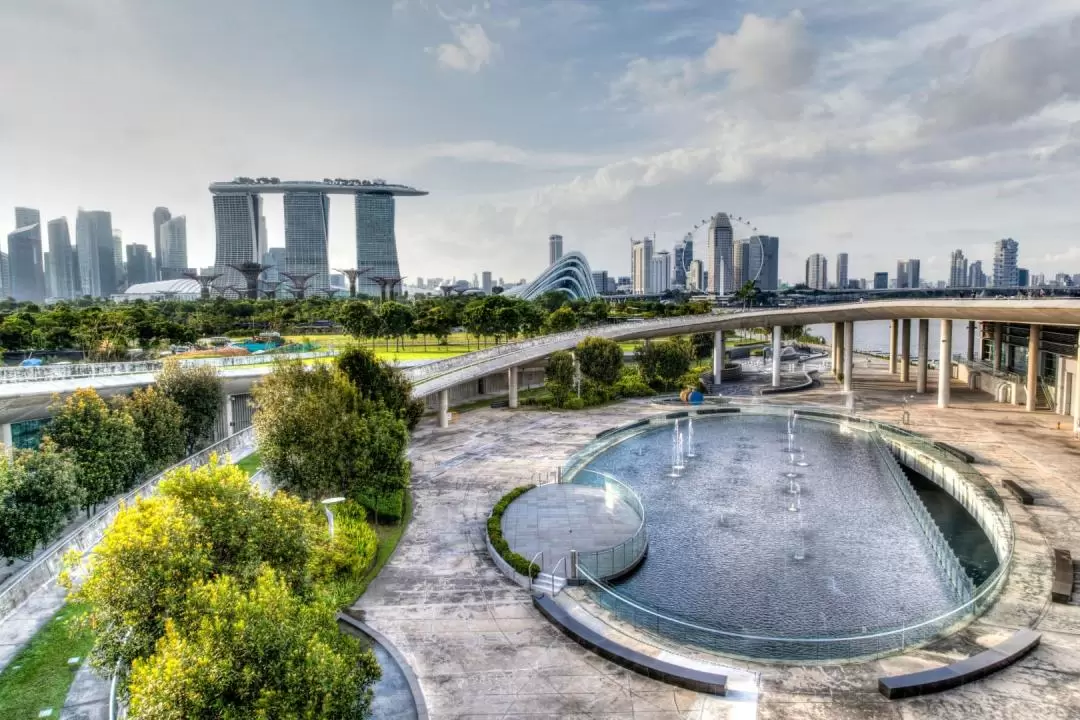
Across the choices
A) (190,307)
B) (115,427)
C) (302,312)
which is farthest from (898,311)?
(190,307)

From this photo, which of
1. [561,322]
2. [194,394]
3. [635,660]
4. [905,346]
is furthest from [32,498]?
[905,346]

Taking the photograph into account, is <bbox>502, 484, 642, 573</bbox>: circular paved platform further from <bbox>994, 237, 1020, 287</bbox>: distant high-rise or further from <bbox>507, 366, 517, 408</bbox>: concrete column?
<bbox>994, 237, 1020, 287</bbox>: distant high-rise

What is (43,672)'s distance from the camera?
1401 cm

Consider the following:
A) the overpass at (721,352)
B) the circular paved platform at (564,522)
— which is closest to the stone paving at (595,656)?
the circular paved platform at (564,522)

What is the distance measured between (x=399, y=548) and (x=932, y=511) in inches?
913

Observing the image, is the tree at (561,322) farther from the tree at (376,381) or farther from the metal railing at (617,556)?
the metal railing at (617,556)

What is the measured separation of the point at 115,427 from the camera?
23.3 meters

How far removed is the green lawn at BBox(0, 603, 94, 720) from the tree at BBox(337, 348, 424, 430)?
14.3m

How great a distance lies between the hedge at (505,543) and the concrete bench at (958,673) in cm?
925

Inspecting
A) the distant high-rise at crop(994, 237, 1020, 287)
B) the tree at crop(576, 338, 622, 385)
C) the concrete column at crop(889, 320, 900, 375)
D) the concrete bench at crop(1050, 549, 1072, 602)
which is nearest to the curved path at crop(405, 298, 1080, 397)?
the tree at crop(576, 338, 622, 385)

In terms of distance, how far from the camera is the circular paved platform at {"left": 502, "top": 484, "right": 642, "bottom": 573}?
72.0 ft

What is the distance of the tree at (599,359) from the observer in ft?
165

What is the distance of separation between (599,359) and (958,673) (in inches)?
1462

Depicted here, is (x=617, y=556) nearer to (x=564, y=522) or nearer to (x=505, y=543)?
(x=505, y=543)
